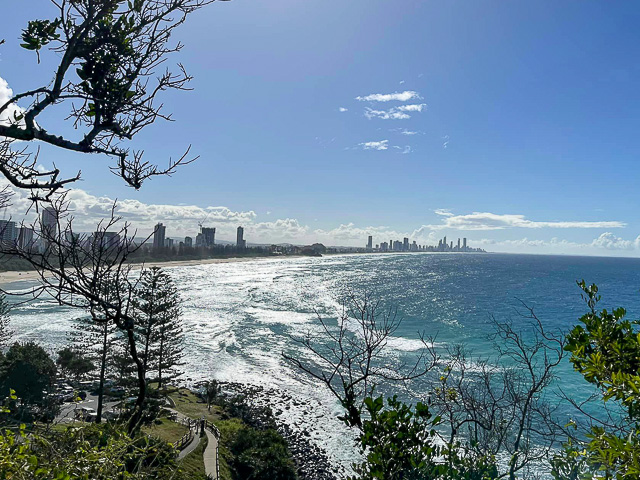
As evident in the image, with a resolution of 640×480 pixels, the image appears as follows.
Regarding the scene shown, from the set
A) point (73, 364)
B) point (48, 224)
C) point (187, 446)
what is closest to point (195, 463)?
point (187, 446)

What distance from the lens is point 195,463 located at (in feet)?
53.8

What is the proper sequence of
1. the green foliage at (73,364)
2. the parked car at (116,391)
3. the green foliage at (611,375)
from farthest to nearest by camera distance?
the green foliage at (73,364) → the parked car at (116,391) → the green foliage at (611,375)

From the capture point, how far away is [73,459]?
264 cm

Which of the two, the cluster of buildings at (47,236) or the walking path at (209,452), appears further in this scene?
the walking path at (209,452)

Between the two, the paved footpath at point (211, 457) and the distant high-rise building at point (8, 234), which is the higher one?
the distant high-rise building at point (8, 234)

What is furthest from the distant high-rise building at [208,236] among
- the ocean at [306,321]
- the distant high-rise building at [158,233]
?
the ocean at [306,321]

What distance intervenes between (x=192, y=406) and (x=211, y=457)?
31.0 feet

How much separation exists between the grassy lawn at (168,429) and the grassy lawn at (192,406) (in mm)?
2902

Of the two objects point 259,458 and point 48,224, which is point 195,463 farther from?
point 48,224

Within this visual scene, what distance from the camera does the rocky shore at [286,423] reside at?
19156 millimetres

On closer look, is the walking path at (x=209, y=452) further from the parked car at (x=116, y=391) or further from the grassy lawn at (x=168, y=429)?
the parked car at (x=116, y=391)

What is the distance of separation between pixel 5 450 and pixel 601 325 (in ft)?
14.0

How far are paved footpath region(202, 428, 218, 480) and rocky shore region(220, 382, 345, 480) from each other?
4253 millimetres

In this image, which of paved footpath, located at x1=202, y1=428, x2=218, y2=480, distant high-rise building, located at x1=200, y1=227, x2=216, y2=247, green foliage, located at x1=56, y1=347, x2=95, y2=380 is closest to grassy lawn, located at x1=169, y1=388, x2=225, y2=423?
paved footpath, located at x1=202, y1=428, x2=218, y2=480
